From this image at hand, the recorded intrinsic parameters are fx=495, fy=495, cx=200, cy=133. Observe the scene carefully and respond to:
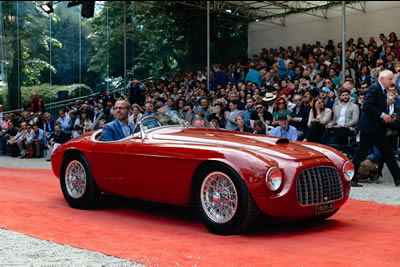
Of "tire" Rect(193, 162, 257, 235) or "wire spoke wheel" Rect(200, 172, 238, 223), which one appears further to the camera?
"wire spoke wheel" Rect(200, 172, 238, 223)

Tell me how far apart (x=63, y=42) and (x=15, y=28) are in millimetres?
2867

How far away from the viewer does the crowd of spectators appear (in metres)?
10.9

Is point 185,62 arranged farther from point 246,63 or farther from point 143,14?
point 246,63

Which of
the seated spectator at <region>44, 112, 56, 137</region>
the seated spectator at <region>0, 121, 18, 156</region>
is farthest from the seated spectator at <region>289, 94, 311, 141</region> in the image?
the seated spectator at <region>0, 121, 18, 156</region>

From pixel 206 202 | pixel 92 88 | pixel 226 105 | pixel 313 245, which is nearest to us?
pixel 313 245

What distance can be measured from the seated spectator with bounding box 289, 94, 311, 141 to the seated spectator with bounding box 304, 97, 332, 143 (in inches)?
17.2

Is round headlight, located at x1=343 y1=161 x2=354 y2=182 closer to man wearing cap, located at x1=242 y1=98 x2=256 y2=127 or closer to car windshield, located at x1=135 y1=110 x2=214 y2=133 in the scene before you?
car windshield, located at x1=135 y1=110 x2=214 y2=133

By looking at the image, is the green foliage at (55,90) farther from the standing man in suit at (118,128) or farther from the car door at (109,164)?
the car door at (109,164)

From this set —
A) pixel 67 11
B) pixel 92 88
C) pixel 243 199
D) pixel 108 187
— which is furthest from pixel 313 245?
pixel 67 11

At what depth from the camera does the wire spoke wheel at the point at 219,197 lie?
507 cm

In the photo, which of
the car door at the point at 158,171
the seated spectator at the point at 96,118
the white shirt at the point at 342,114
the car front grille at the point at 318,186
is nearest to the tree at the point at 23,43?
the seated spectator at the point at 96,118

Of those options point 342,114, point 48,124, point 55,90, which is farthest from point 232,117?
point 55,90

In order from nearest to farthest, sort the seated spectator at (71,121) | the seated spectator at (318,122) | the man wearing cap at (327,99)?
the seated spectator at (318,122) < the man wearing cap at (327,99) < the seated spectator at (71,121)

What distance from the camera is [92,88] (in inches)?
1024
